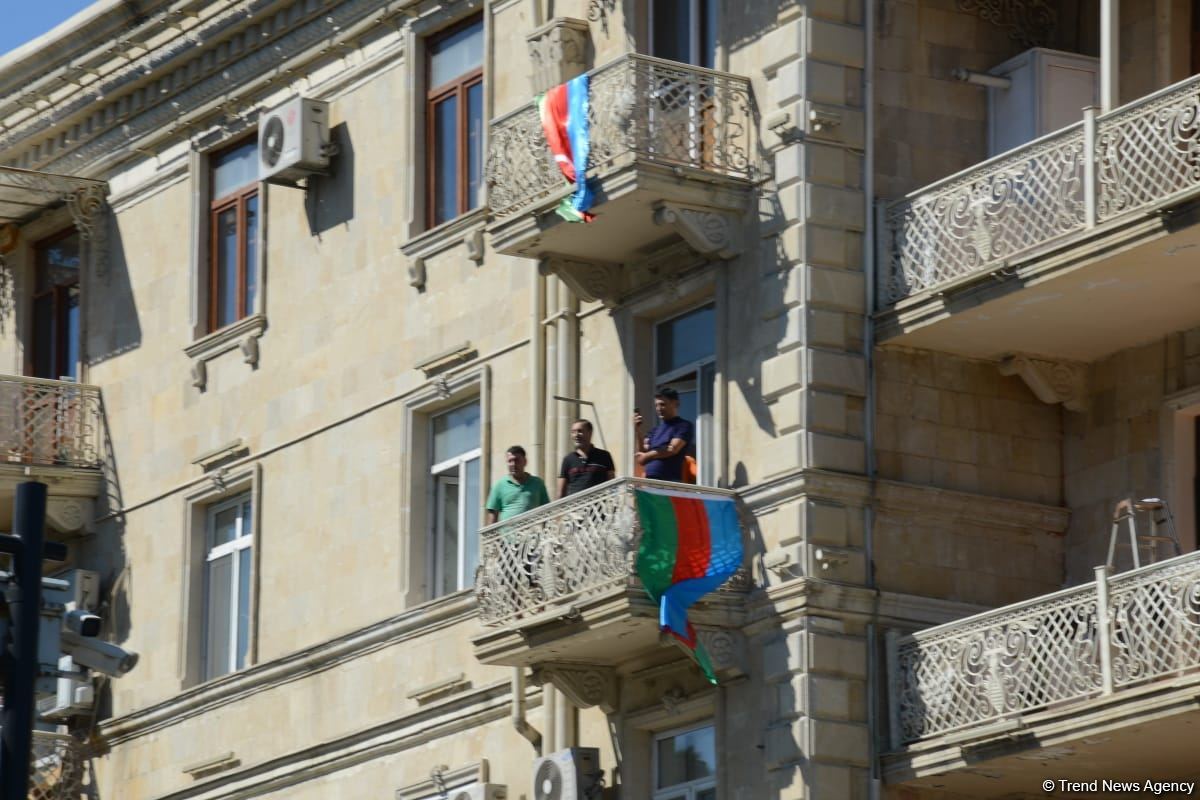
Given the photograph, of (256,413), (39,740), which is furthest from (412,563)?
(39,740)

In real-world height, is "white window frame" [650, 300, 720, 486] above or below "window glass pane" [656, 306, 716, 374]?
below

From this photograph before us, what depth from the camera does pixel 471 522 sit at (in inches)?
1187

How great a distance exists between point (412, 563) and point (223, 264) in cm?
533

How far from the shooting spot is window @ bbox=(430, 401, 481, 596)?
98.8 feet

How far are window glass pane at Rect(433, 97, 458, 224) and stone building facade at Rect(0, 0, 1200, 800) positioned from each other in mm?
44

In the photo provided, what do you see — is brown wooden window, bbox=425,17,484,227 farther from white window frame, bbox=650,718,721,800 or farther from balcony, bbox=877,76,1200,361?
white window frame, bbox=650,718,721,800

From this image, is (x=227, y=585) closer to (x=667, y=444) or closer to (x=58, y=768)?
(x=58, y=768)

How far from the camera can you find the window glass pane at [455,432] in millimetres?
30312

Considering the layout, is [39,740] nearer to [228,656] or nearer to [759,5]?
[228,656]

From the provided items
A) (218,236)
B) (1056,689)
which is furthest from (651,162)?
(218,236)

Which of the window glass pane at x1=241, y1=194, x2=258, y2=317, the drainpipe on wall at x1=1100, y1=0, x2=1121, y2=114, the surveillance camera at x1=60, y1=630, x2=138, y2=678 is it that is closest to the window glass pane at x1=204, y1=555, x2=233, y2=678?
the window glass pane at x1=241, y1=194, x2=258, y2=317

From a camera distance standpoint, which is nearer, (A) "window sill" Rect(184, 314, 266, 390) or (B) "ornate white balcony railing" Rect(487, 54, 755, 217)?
(B) "ornate white balcony railing" Rect(487, 54, 755, 217)

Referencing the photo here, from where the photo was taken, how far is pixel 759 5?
27.4 metres

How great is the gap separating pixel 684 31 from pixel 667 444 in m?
3.91
